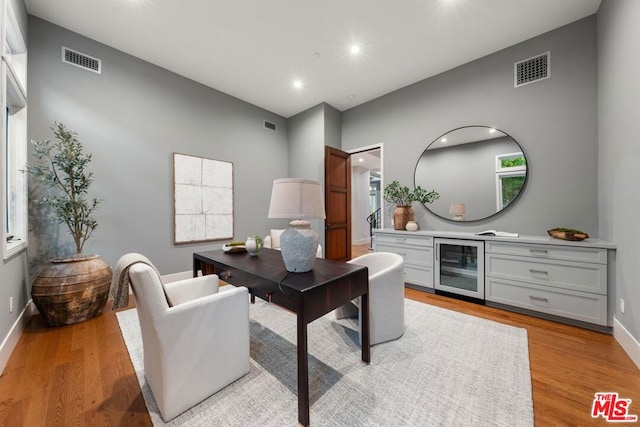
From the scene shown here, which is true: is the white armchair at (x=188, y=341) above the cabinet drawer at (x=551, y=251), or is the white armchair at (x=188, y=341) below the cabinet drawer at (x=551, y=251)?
Result: below

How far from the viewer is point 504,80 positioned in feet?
9.89

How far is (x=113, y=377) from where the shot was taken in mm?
1602

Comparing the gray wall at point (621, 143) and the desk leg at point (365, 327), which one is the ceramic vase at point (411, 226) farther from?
the desk leg at point (365, 327)

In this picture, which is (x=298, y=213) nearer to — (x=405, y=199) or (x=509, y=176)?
(x=405, y=199)

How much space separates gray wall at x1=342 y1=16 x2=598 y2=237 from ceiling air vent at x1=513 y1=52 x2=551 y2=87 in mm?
50

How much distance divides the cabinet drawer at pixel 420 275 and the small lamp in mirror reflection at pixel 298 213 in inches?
86.7

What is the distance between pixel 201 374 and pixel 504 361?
205 centimetres

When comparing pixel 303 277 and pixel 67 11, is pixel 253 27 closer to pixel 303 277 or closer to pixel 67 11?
pixel 67 11

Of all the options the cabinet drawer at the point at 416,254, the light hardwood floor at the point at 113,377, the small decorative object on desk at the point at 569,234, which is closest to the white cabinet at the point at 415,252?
the cabinet drawer at the point at 416,254

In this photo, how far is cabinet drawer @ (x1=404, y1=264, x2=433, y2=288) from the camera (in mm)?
3165

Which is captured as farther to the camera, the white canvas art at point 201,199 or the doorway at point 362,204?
the doorway at point 362,204

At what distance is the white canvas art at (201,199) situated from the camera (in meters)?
3.51

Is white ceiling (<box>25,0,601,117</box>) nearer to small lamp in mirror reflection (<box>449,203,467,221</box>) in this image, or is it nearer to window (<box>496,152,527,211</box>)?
window (<box>496,152,527,211</box>)

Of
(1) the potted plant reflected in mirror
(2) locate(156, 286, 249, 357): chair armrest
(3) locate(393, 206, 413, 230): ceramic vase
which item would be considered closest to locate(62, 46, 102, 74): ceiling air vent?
(2) locate(156, 286, 249, 357): chair armrest
